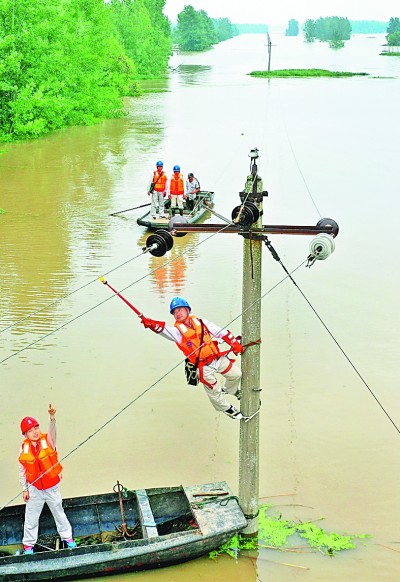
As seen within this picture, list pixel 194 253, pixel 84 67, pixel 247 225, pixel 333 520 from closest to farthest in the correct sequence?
1. pixel 247 225
2. pixel 333 520
3. pixel 194 253
4. pixel 84 67

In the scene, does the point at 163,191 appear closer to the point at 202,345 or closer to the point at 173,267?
the point at 173,267

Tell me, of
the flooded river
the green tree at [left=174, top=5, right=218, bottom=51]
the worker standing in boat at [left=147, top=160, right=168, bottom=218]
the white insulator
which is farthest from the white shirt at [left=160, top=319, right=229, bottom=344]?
the green tree at [left=174, top=5, right=218, bottom=51]

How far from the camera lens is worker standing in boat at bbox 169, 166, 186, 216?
79.0 ft

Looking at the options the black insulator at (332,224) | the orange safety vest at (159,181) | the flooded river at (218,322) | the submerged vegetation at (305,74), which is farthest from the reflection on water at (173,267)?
the submerged vegetation at (305,74)

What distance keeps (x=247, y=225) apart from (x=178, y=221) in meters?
0.79

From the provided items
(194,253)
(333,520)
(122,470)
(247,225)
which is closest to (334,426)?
(333,520)

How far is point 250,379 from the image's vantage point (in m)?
9.62

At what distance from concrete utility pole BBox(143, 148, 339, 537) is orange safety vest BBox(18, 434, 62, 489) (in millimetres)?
2212

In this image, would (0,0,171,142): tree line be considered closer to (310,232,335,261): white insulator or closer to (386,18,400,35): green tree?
(310,232,335,261): white insulator

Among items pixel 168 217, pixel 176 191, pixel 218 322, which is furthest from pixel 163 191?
pixel 218 322

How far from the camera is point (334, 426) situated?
523 inches

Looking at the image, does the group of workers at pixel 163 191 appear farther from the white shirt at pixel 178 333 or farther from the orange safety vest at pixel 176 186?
the white shirt at pixel 178 333

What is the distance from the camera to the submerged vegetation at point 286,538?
390 inches

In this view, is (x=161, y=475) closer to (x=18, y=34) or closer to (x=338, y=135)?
A: (x=18, y=34)
